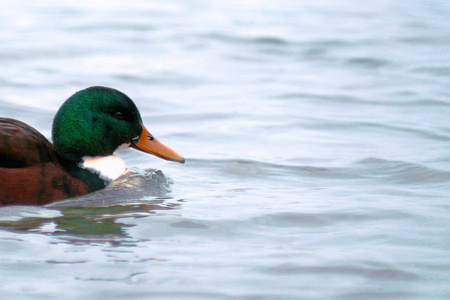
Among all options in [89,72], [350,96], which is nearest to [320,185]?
[350,96]

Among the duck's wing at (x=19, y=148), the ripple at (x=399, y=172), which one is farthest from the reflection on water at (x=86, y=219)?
the ripple at (x=399, y=172)

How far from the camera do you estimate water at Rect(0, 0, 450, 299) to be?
4.77m

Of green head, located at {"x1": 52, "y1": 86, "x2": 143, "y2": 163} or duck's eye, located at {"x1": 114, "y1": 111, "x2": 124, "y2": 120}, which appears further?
duck's eye, located at {"x1": 114, "y1": 111, "x2": 124, "y2": 120}

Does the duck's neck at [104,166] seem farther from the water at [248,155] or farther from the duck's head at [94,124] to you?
the water at [248,155]

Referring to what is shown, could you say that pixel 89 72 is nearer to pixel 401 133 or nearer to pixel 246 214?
pixel 401 133

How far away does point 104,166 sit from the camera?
6969 millimetres

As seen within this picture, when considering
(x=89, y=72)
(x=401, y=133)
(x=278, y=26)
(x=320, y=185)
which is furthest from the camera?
(x=278, y=26)

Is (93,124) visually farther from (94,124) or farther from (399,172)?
(399,172)

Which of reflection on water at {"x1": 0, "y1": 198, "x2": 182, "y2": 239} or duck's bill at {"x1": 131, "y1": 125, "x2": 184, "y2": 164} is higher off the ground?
duck's bill at {"x1": 131, "y1": 125, "x2": 184, "y2": 164}

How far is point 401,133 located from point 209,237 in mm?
4674

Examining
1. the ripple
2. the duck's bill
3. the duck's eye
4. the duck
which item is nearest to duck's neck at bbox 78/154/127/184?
the duck

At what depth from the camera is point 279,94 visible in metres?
11.7

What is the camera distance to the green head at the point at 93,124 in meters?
6.73

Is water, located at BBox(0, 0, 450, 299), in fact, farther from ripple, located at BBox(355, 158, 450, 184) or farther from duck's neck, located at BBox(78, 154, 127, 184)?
duck's neck, located at BBox(78, 154, 127, 184)
